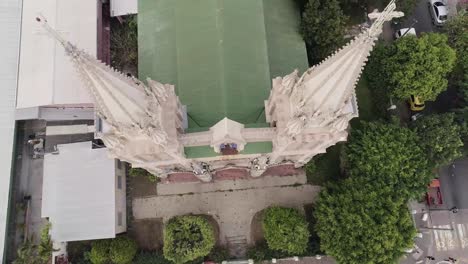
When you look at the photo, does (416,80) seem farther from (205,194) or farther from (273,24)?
(205,194)

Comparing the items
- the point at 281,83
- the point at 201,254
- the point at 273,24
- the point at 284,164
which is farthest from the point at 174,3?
the point at 201,254

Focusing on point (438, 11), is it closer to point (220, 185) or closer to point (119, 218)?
point (220, 185)

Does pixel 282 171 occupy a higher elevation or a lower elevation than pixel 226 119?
→ lower

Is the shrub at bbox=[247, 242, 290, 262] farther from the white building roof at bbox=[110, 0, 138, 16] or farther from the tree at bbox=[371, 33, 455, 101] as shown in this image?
the white building roof at bbox=[110, 0, 138, 16]

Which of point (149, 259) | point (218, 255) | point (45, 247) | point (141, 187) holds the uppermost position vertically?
point (141, 187)

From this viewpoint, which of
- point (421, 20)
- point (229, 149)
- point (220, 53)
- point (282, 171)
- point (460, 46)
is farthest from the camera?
point (421, 20)

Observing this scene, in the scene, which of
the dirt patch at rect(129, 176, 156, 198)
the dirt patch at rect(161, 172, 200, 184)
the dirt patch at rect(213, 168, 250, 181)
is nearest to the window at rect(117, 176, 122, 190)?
the dirt patch at rect(129, 176, 156, 198)

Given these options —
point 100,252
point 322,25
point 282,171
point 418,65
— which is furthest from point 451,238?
point 100,252
